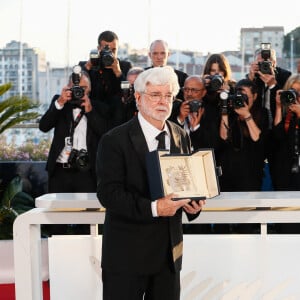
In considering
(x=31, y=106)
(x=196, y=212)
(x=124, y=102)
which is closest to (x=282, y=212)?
(x=196, y=212)

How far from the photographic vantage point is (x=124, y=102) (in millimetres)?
4805

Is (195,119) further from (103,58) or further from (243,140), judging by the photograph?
(103,58)

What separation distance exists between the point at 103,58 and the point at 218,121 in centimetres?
90

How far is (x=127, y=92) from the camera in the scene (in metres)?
4.75

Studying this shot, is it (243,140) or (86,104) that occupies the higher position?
(86,104)

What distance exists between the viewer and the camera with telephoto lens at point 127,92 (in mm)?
4715

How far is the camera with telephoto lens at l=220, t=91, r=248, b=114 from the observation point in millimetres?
4598

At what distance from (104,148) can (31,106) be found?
365 centimetres

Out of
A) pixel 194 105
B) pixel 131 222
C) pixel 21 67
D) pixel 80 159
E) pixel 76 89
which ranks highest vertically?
pixel 21 67

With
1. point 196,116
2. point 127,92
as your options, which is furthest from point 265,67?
point 127,92

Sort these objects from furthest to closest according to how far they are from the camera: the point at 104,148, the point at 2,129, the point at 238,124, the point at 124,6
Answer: the point at 124,6 → the point at 2,129 → the point at 238,124 → the point at 104,148

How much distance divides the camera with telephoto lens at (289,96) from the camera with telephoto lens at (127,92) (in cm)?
95

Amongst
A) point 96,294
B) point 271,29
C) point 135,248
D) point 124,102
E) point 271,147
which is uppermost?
point 271,29

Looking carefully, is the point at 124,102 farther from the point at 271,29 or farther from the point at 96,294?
the point at 271,29
